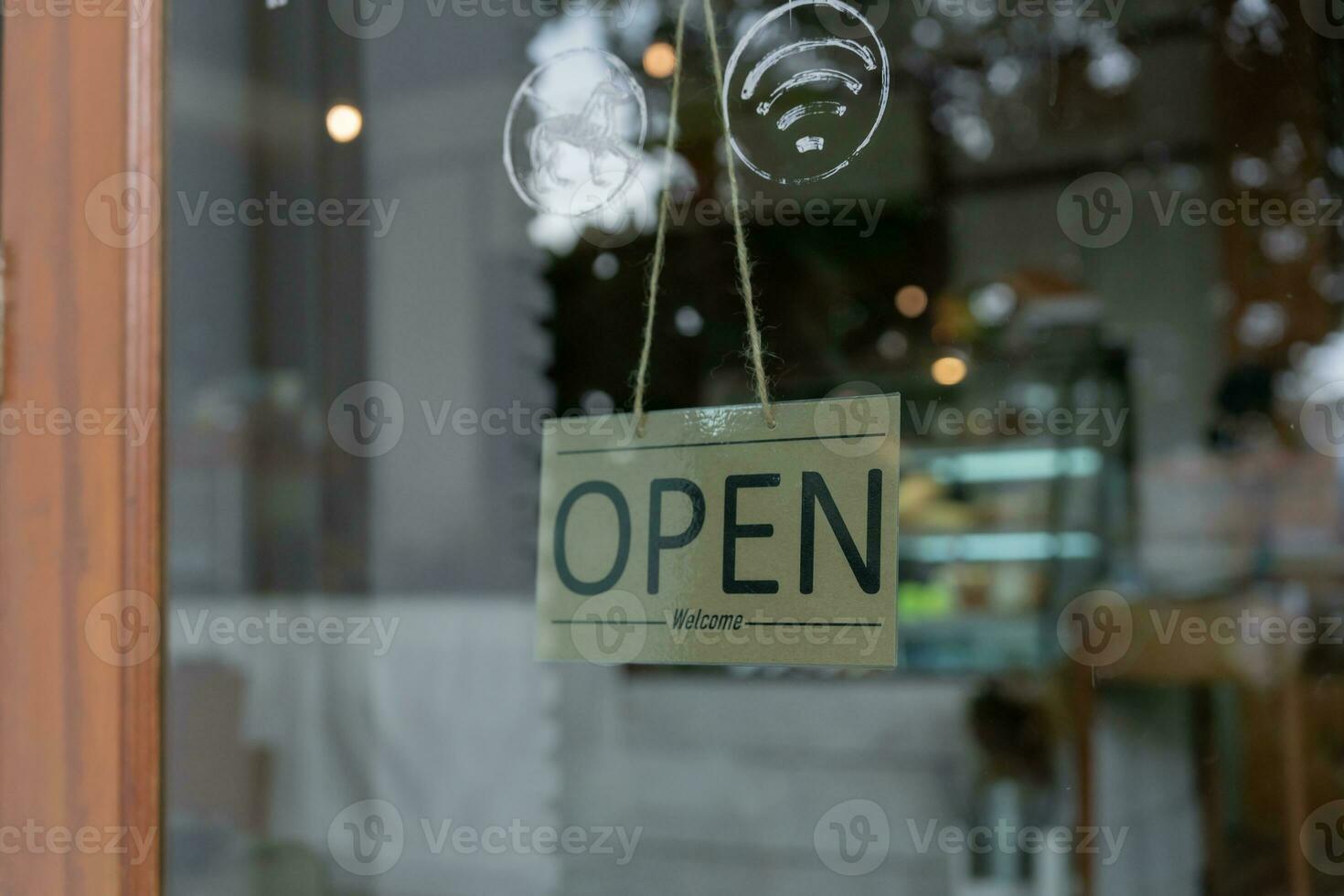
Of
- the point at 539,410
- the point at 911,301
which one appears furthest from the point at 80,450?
the point at 911,301

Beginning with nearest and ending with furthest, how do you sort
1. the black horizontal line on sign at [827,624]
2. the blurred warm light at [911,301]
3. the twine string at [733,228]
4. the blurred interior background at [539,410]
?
1. the black horizontal line on sign at [827,624]
2. the twine string at [733,228]
3. the blurred interior background at [539,410]
4. the blurred warm light at [911,301]

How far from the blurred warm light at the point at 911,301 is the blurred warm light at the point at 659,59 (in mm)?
258

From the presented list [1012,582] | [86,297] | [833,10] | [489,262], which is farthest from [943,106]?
[1012,582]

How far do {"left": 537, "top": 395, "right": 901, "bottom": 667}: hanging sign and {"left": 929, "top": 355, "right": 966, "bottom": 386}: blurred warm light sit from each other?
0.36 meters

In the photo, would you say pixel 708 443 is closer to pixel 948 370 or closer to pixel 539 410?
pixel 539 410

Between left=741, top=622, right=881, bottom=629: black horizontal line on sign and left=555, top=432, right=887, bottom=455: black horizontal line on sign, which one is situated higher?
left=555, top=432, right=887, bottom=455: black horizontal line on sign

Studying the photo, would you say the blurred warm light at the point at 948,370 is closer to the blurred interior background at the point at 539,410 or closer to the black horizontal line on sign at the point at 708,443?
the blurred interior background at the point at 539,410

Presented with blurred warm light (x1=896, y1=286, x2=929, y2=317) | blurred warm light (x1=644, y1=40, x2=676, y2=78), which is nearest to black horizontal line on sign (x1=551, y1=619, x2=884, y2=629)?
blurred warm light (x1=644, y1=40, x2=676, y2=78)

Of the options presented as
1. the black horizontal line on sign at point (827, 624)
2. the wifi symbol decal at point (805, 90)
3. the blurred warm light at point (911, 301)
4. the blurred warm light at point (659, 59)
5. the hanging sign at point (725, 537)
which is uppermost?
the blurred warm light at point (659, 59)

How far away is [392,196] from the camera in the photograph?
78 centimetres

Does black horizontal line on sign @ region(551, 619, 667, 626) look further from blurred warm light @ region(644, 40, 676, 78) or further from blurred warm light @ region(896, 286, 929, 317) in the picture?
blurred warm light @ region(896, 286, 929, 317)

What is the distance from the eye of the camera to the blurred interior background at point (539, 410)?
0.61m

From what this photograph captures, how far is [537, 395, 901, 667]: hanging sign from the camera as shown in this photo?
1.32ft

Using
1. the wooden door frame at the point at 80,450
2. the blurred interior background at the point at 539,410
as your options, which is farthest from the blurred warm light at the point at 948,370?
the wooden door frame at the point at 80,450
